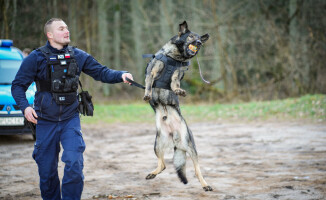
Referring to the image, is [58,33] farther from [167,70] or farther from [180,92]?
[180,92]

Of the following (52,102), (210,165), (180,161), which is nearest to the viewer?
(52,102)

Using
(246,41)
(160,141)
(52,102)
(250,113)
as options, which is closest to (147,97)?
(160,141)

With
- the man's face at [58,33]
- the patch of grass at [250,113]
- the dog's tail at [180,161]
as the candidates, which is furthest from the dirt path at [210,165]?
the man's face at [58,33]

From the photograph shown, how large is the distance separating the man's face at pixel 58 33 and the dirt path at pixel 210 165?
2.41 m

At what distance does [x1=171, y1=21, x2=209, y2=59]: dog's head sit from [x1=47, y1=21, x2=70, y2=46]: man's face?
1404 mm

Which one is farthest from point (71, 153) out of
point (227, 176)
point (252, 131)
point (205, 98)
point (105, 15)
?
point (105, 15)

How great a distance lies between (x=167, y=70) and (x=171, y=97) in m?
0.36

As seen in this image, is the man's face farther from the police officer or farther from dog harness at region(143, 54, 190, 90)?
dog harness at region(143, 54, 190, 90)

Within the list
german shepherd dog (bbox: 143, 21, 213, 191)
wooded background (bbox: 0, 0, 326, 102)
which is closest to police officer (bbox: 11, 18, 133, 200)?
german shepherd dog (bbox: 143, 21, 213, 191)

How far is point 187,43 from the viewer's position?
496 centimetres

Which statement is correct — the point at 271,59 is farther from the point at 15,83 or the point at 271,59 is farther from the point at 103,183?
the point at 15,83

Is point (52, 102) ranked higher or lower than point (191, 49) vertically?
lower

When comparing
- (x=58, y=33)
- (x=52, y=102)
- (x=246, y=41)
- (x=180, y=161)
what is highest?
(x=246, y=41)

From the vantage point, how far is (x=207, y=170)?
7.68 metres
